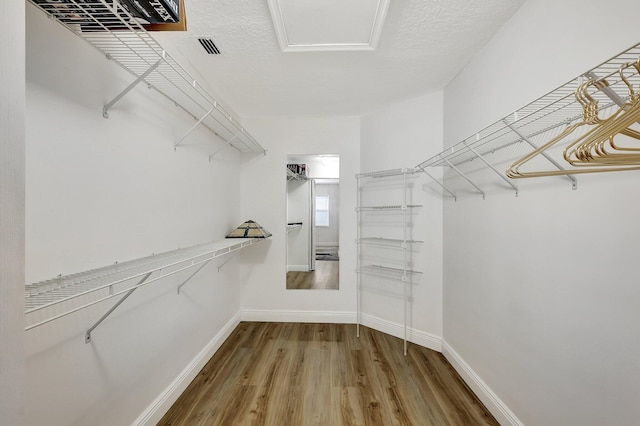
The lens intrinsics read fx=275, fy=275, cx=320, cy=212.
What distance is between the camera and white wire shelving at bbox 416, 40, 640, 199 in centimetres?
95

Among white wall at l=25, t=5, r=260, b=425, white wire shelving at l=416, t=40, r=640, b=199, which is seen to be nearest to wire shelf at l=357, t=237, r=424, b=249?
white wire shelving at l=416, t=40, r=640, b=199

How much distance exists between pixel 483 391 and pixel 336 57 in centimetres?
252

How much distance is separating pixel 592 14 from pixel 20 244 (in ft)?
6.65

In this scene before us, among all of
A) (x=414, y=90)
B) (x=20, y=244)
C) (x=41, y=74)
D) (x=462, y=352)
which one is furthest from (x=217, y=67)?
(x=462, y=352)

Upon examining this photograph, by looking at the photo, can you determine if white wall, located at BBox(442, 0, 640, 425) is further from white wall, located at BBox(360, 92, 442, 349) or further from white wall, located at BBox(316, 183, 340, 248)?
white wall, located at BBox(316, 183, 340, 248)

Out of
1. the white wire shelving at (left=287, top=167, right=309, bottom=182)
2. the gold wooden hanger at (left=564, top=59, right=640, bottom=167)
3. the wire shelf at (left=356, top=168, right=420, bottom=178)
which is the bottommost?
the gold wooden hanger at (left=564, top=59, right=640, bottom=167)

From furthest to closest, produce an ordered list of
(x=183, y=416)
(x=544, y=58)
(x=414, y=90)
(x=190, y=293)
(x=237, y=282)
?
(x=237, y=282)
(x=414, y=90)
(x=190, y=293)
(x=183, y=416)
(x=544, y=58)

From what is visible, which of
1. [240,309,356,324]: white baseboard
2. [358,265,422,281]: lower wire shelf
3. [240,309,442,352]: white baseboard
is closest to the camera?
[358,265,422,281]: lower wire shelf

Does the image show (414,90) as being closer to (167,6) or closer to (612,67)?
(612,67)

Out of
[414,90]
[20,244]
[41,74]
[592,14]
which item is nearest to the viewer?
[20,244]

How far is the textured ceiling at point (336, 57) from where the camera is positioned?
1.56m

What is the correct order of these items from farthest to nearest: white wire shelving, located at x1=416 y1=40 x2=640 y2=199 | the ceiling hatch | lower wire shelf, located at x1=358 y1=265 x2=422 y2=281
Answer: lower wire shelf, located at x1=358 y1=265 x2=422 y2=281
the ceiling hatch
white wire shelving, located at x1=416 y1=40 x2=640 y2=199

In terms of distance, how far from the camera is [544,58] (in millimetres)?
1375

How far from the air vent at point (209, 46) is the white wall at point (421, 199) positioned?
5.81 feet
